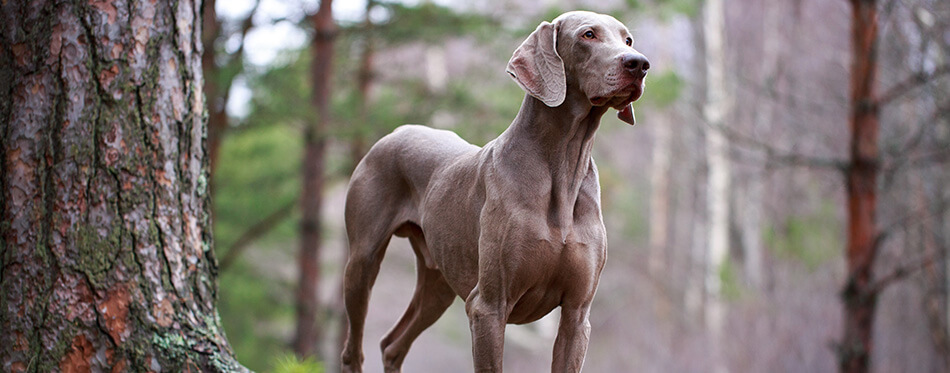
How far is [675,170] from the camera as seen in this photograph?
23.5 meters

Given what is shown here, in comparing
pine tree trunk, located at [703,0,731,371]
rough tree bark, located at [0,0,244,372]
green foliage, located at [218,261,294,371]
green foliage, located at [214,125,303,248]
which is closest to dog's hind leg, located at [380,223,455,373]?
rough tree bark, located at [0,0,244,372]

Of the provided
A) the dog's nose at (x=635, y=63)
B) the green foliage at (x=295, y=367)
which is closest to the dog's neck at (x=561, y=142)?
the dog's nose at (x=635, y=63)

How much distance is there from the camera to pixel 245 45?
973 centimetres

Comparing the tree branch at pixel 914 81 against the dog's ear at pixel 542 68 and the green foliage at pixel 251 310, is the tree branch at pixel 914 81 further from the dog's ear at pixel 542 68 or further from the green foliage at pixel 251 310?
the green foliage at pixel 251 310

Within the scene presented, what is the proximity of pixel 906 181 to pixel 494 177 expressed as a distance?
442 inches

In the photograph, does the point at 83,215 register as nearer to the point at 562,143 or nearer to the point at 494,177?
the point at 494,177

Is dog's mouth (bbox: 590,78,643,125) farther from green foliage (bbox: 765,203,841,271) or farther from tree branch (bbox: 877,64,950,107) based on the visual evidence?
green foliage (bbox: 765,203,841,271)

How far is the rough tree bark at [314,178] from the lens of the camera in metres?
9.55

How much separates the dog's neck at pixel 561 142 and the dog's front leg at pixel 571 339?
307 mm

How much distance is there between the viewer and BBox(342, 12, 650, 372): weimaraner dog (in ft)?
7.92

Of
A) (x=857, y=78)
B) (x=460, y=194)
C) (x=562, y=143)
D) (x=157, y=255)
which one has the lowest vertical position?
(x=157, y=255)

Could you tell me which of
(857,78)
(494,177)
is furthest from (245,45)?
(494,177)

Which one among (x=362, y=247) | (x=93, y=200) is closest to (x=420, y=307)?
(x=362, y=247)

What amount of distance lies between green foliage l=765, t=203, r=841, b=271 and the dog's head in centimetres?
1195
